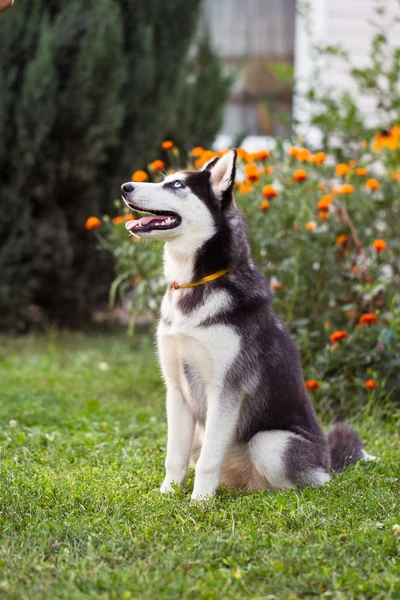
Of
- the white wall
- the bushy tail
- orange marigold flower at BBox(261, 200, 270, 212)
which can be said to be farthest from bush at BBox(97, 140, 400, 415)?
the white wall

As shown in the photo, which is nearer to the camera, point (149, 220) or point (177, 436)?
point (149, 220)

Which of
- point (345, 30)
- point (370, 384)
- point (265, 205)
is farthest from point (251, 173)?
point (345, 30)

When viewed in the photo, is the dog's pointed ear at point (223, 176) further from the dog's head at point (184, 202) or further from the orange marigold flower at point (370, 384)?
the orange marigold flower at point (370, 384)

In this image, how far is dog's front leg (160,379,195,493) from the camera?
3.36 meters

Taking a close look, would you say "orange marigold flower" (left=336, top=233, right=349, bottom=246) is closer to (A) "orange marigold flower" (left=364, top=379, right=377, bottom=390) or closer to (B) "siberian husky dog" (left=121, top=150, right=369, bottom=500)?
(A) "orange marigold flower" (left=364, top=379, right=377, bottom=390)

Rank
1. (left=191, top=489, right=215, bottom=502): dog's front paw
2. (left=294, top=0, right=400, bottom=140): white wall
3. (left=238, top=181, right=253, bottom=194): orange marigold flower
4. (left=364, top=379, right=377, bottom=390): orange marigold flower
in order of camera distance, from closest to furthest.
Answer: (left=191, top=489, right=215, bottom=502): dog's front paw, (left=364, top=379, right=377, bottom=390): orange marigold flower, (left=238, top=181, right=253, bottom=194): orange marigold flower, (left=294, top=0, right=400, bottom=140): white wall

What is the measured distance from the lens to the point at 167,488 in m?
3.34

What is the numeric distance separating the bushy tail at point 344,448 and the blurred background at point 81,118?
381cm

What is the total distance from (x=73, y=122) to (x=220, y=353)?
484 centimetres

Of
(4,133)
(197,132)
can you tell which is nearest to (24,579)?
(4,133)

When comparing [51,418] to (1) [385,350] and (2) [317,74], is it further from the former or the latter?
(2) [317,74]

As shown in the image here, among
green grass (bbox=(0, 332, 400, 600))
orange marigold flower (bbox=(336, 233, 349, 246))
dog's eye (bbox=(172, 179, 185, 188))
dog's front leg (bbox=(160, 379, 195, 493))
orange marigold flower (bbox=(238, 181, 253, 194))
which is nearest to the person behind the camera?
green grass (bbox=(0, 332, 400, 600))

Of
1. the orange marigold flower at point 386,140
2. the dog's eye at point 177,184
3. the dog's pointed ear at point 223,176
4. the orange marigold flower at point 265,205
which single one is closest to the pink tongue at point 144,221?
the dog's eye at point 177,184

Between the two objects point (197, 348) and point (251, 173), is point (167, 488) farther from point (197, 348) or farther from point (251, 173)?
point (251, 173)
